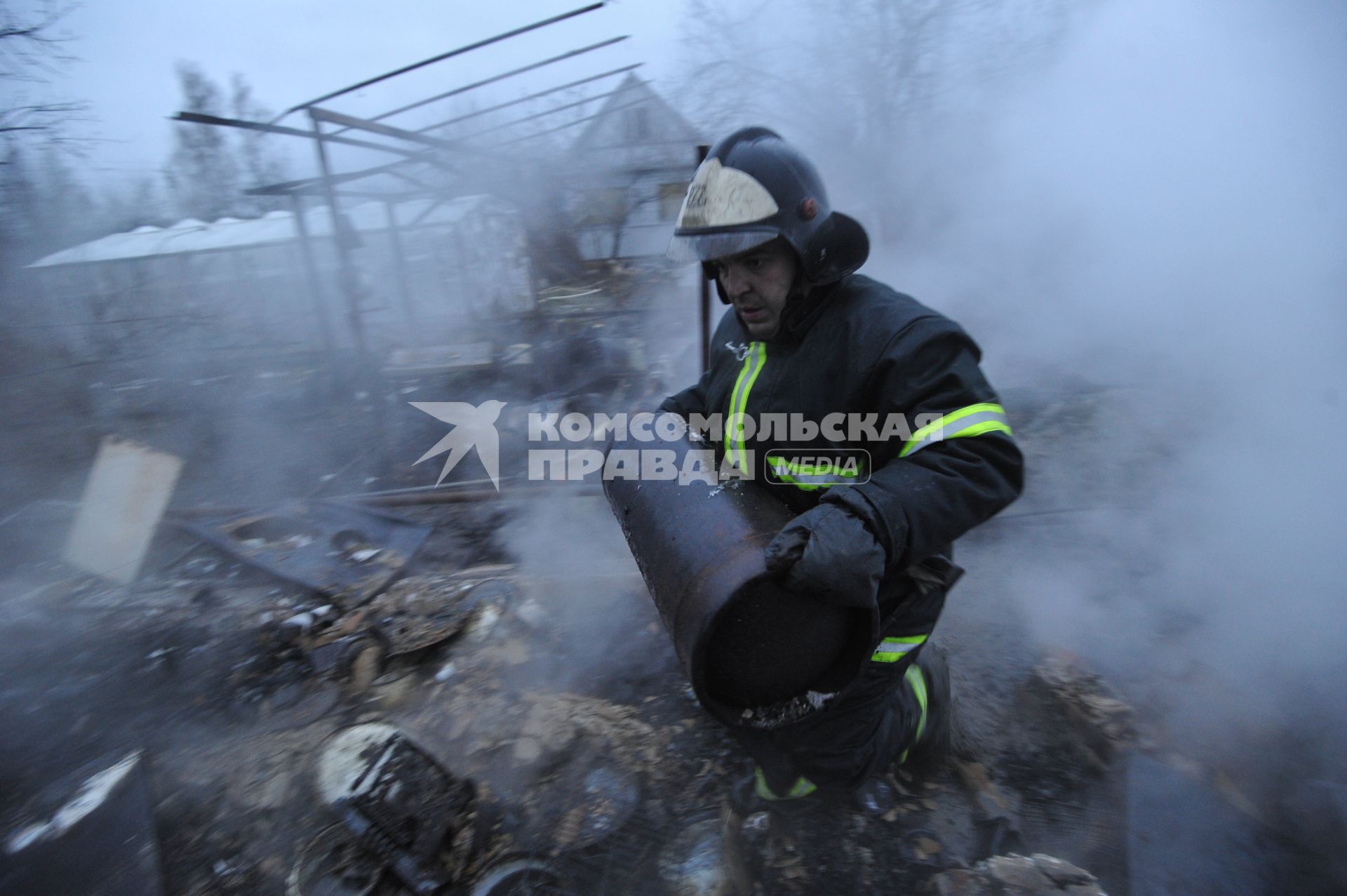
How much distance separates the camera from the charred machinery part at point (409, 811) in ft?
5.49

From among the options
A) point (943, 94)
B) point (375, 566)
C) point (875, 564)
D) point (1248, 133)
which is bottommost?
point (375, 566)

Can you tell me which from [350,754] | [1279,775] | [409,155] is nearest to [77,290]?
[409,155]

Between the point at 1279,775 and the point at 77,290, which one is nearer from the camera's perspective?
the point at 1279,775

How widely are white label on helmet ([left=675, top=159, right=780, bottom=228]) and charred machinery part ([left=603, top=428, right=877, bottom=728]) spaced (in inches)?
27.6

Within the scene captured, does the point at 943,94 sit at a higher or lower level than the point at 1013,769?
higher

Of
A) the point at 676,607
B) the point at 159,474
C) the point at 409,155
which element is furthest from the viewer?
the point at 409,155

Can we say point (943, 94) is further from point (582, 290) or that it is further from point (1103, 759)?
point (1103, 759)

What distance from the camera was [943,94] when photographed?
7742 millimetres

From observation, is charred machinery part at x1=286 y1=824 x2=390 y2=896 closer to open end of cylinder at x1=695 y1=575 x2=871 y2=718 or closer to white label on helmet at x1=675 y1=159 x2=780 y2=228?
open end of cylinder at x1=695 y1=575 x2=871 y2=718

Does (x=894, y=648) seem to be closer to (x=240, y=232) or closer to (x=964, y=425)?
(x=964, y=425)

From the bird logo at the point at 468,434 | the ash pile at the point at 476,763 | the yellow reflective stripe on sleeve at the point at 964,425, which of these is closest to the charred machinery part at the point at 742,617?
the yellow reflective stripe on sleeve at the point at 964,425

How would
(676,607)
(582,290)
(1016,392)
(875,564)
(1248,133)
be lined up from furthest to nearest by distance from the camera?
(582,290)
(1016,392)
(1248,133)
(676,607)
(875,564)

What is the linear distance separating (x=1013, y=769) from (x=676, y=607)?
1.55 metres

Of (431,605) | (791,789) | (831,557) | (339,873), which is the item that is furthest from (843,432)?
(431,605)
